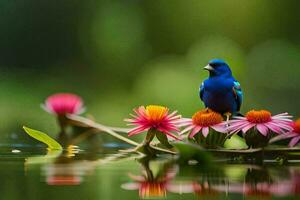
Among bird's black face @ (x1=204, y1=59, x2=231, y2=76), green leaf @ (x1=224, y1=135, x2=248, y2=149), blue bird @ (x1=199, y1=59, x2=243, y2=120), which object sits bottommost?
green leaf @ (x1=224, y1=135, x2=248, y2=149)

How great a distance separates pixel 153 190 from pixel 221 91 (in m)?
0.24

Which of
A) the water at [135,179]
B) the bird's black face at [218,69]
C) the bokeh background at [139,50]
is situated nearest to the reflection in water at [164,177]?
the water at [135,179]

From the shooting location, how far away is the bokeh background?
4.04 ft

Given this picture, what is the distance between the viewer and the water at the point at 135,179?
62 cm

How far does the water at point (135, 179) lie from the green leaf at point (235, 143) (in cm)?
5

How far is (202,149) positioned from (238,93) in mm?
112

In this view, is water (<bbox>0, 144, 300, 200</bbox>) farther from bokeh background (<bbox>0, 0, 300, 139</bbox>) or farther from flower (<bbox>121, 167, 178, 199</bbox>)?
bokeh background (<bbox>0, 0, 300, 139</bbox>)

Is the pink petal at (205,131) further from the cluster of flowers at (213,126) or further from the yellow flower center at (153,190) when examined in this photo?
the yellow flower center at (153,190)

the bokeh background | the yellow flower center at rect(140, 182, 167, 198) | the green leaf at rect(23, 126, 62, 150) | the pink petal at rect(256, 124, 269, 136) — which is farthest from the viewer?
the bokeh background

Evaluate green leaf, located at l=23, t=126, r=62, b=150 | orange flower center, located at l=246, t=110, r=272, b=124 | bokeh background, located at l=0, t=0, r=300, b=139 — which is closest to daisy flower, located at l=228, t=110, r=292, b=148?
orange flower center, located at l=246, t=110, r=272, b=124

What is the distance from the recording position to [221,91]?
2.72 ft

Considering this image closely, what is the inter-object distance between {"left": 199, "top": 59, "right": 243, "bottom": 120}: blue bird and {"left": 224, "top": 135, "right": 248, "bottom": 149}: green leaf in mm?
33

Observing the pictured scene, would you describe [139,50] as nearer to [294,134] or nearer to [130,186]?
[294,134]

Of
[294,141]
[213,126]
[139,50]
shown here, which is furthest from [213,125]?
[139,50]
